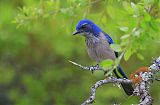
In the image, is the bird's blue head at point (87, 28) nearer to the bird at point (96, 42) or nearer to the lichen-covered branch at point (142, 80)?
the bird at point (96, 42)

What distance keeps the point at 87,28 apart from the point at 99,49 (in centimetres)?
24

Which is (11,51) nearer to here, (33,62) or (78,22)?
(33,62)

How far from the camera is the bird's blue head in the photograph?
628cm

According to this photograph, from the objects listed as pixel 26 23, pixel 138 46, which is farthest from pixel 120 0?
pixel 26 23

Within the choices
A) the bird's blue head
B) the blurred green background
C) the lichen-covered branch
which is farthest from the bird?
the blurred green background

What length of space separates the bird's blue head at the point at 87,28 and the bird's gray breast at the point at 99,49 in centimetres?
7

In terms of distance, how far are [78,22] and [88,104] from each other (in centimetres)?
229

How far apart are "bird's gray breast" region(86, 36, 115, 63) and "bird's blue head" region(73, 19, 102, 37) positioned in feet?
0.24

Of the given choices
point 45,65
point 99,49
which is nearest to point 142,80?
point 99,49

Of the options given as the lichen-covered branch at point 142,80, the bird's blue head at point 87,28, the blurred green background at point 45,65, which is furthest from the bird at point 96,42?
the blurred green background at point 45,65

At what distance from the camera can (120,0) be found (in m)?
5.17

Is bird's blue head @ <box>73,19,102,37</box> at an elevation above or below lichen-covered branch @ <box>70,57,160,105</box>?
above

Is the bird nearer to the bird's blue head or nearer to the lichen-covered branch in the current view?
the bird's blue head

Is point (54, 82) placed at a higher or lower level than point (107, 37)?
higher
